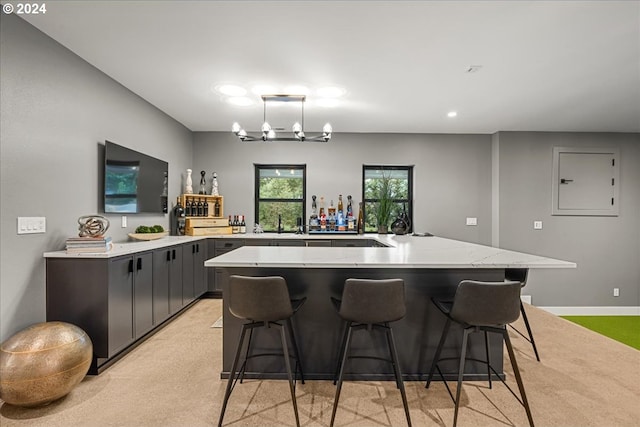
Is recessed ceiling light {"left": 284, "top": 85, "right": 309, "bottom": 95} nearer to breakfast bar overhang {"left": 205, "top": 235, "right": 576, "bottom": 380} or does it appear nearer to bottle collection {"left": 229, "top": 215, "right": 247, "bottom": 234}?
breakfast bar overhang {"left": 205, "top": 235, "right": 576, "bottom": 380}

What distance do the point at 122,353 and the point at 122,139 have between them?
2.11m

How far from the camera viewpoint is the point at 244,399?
201cm

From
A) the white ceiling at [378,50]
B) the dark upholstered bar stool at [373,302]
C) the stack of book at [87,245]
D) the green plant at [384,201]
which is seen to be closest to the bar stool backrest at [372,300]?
the dark upholstered bar stool at [373,302]

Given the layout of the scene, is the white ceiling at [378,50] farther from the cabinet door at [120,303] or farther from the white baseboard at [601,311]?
the white baseboard at [601,311]

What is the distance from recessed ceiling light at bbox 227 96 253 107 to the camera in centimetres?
343

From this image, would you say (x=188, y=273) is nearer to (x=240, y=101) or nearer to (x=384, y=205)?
(x=240, y=101)

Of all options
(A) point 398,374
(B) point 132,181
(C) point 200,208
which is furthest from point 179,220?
(A) point 398,374

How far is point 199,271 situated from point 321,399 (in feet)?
9.09

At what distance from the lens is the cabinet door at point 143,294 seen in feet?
8.80

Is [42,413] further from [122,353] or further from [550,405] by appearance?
[550,405]

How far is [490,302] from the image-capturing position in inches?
68.4

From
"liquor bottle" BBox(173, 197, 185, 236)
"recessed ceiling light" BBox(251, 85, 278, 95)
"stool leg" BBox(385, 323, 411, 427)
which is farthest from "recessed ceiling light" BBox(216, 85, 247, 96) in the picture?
"stool leg" BBox(385, 323, 411, 427)

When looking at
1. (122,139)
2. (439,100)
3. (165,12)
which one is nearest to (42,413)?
(122,139)

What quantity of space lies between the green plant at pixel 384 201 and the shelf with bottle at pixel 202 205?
251 cm
